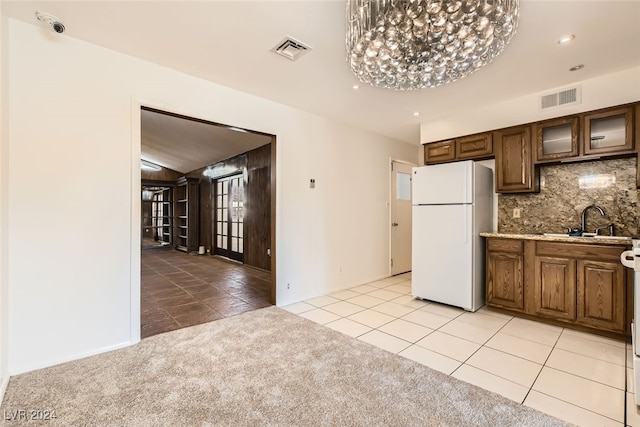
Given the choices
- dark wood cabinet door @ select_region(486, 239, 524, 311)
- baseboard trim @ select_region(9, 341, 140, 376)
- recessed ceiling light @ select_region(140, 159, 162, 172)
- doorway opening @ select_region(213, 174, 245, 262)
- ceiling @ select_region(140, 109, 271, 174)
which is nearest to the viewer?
baseboard trim @ select_region(9, 341, 140, 376)

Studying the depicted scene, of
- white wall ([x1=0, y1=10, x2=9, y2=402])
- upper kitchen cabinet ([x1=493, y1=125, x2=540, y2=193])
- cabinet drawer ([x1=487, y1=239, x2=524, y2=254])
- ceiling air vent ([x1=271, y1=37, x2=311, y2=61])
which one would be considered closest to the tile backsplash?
upper kitchen cabinet ([x1=493, y1=125, x2=540, y2=193])

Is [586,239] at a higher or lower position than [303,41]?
lower

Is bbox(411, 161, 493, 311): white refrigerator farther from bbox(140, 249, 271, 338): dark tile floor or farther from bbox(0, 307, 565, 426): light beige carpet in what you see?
bbox(140, 249, 271, 338): dark tile floor

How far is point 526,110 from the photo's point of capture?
3.28 m

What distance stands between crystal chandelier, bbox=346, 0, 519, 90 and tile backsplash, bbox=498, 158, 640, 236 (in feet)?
7.57

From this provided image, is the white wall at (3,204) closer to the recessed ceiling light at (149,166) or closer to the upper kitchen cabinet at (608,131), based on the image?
the upper kitchen cabinet at (608,131)

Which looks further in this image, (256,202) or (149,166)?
(149,166)

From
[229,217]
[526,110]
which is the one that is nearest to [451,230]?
[526,110]

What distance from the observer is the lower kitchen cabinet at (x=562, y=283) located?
2561mm

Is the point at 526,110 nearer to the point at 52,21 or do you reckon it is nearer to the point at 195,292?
the point at 52,21

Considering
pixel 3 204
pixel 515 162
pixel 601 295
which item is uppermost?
pixel 515 162

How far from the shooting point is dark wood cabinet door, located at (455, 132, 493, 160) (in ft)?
11.8

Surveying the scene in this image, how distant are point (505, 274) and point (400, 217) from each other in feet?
7.47

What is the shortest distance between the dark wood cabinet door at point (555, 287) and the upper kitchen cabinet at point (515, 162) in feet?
2.92
